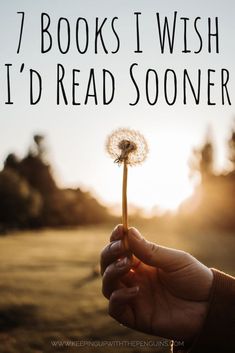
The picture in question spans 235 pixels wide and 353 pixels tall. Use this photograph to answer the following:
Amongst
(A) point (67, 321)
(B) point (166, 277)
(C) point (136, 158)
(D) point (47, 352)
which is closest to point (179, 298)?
(B) point (166, 277)

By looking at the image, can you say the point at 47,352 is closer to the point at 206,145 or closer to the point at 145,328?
the point at 145,328

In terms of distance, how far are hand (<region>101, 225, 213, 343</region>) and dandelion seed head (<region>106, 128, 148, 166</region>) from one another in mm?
536

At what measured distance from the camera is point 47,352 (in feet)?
27.0

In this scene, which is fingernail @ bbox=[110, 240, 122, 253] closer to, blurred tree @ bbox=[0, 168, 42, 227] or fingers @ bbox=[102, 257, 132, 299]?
fingers @ bbox=[102, 257, 132, 299]

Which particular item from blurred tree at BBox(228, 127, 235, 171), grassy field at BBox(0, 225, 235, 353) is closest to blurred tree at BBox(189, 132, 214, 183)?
blurred tree at BBox(228, 127, 235, 171)

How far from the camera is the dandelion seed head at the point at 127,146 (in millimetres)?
3344

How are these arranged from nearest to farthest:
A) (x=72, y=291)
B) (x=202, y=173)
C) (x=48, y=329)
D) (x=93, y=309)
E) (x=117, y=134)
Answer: (x=117, y=134)
(x=48, y=329)
(x=93, y=309)
(x=72, y=291)
(x=202, y=173)

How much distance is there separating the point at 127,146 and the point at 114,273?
90 centimetres

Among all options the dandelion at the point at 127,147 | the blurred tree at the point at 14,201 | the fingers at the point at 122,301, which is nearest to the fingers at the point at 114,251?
the fingers at the point at 122,301

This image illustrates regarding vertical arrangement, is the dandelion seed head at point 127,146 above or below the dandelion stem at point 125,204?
above

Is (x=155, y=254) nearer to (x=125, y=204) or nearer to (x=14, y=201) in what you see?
(x=125, y=204)

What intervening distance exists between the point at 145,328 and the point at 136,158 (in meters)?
1.14

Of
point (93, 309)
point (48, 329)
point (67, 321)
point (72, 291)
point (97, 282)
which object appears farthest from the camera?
point (97, 282)

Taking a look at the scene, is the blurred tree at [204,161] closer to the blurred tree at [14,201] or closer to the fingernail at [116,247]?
the blurred tree at [14,201]
